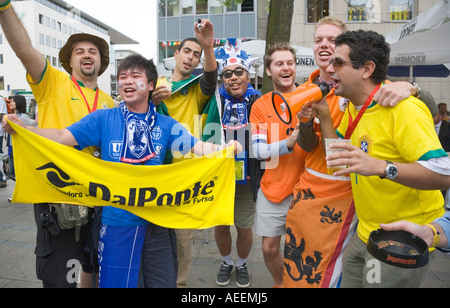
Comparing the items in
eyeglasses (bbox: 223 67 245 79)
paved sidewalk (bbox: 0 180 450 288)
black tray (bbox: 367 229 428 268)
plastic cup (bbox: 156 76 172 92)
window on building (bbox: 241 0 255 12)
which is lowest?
paved sidewalk (bbox: 0 180 450 288)

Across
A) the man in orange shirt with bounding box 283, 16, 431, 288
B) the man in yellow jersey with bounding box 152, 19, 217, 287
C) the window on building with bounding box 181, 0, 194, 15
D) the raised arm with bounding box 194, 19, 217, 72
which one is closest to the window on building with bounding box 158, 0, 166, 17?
the window on building with bounding box 181, 0, 194, 15

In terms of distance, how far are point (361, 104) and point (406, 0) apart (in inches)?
665

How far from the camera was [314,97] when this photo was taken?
2.18 meters

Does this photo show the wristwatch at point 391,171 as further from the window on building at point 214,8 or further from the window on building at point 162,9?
the window on building at point 162,9

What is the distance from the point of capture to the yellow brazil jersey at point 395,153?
1.71 meters

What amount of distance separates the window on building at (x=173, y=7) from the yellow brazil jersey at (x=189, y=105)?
59.1 ft

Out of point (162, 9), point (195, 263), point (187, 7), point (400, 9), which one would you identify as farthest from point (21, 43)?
point (162, 9)

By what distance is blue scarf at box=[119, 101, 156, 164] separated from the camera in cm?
233

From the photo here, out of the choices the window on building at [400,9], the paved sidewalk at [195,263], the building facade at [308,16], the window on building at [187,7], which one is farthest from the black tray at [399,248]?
the window on building at [187,7]

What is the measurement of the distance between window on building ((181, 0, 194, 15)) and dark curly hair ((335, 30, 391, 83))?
18.8 metres

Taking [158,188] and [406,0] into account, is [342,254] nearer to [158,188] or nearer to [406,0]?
[158,188]

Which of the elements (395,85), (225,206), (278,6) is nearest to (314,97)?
(395,85)

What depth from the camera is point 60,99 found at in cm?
261

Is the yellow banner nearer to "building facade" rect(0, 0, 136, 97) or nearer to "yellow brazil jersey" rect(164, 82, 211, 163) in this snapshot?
"yellow brazil jersey" rect(164, 82, 211, 163)
